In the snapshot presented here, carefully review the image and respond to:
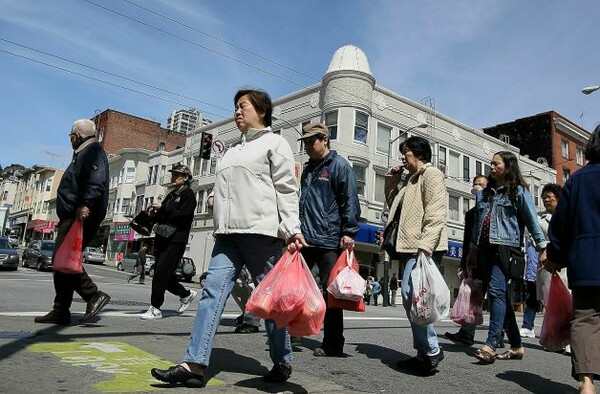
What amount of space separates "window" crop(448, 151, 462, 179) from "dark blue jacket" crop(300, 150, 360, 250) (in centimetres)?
3142

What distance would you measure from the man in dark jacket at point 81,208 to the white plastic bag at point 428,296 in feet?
10.4

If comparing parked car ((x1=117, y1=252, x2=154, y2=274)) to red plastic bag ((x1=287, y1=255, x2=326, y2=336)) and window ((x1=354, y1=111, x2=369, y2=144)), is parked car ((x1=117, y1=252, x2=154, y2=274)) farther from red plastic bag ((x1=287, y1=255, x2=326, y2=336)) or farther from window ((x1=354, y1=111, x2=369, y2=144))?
red plastic bag ((x1=287, y1=255, x2=326, y2=336))

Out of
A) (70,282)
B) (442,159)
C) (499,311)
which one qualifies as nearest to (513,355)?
(499,311)

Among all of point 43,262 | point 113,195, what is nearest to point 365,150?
point 43,262

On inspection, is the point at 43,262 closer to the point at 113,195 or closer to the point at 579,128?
the point at 113,195

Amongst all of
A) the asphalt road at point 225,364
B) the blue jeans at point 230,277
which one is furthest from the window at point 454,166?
the blue jeans at point 230,277

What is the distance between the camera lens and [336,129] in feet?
94.5

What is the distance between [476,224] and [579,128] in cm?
5044

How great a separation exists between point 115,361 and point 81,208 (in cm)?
193

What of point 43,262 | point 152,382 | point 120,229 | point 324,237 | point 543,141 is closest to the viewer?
point 152,382

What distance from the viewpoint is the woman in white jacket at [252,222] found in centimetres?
316

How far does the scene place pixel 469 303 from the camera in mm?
4992

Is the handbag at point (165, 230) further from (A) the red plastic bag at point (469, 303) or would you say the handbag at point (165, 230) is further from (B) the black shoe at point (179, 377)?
(A) the red plastic bag at point (469, 303)

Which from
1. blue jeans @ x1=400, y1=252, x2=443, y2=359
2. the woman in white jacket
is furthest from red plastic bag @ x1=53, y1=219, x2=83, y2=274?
blue jeans @ x1=400, y1=252, x2=443, y2=359
